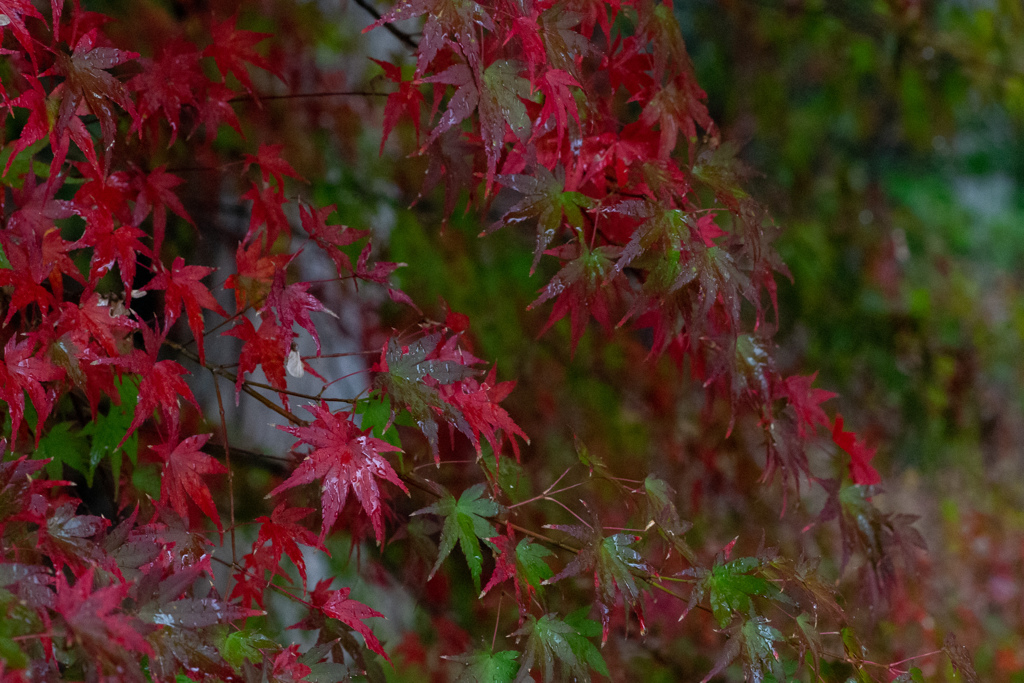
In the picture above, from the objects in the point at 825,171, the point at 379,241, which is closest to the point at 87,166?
the point at 379,241

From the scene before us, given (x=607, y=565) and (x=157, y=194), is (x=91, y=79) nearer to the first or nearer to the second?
(x=157, y=194)

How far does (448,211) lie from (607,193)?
0.19m

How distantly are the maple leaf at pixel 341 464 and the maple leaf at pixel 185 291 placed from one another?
18 cm

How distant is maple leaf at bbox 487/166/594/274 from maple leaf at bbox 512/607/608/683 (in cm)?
37

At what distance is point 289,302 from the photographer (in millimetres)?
857

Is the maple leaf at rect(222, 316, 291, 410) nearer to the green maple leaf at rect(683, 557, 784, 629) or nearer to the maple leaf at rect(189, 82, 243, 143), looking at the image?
the maple leaf at rect(189, 82, 243, 143)

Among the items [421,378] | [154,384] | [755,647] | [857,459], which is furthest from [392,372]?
[857,459]

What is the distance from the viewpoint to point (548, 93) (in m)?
0.78

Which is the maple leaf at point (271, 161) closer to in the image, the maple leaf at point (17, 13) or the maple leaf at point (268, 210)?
the maple leaf at point (268, 210)

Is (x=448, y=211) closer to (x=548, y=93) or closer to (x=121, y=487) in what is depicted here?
(x=548, y=93)

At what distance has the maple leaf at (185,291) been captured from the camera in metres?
0.85

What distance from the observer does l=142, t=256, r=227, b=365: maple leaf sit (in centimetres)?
85

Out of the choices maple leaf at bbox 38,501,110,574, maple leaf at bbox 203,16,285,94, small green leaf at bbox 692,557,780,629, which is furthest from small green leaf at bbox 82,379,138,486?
small green leaf at bbox 692,557,780,629

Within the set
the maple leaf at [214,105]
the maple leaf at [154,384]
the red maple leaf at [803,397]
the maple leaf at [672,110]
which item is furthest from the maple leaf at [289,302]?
the red maple leaf at [803,397]
